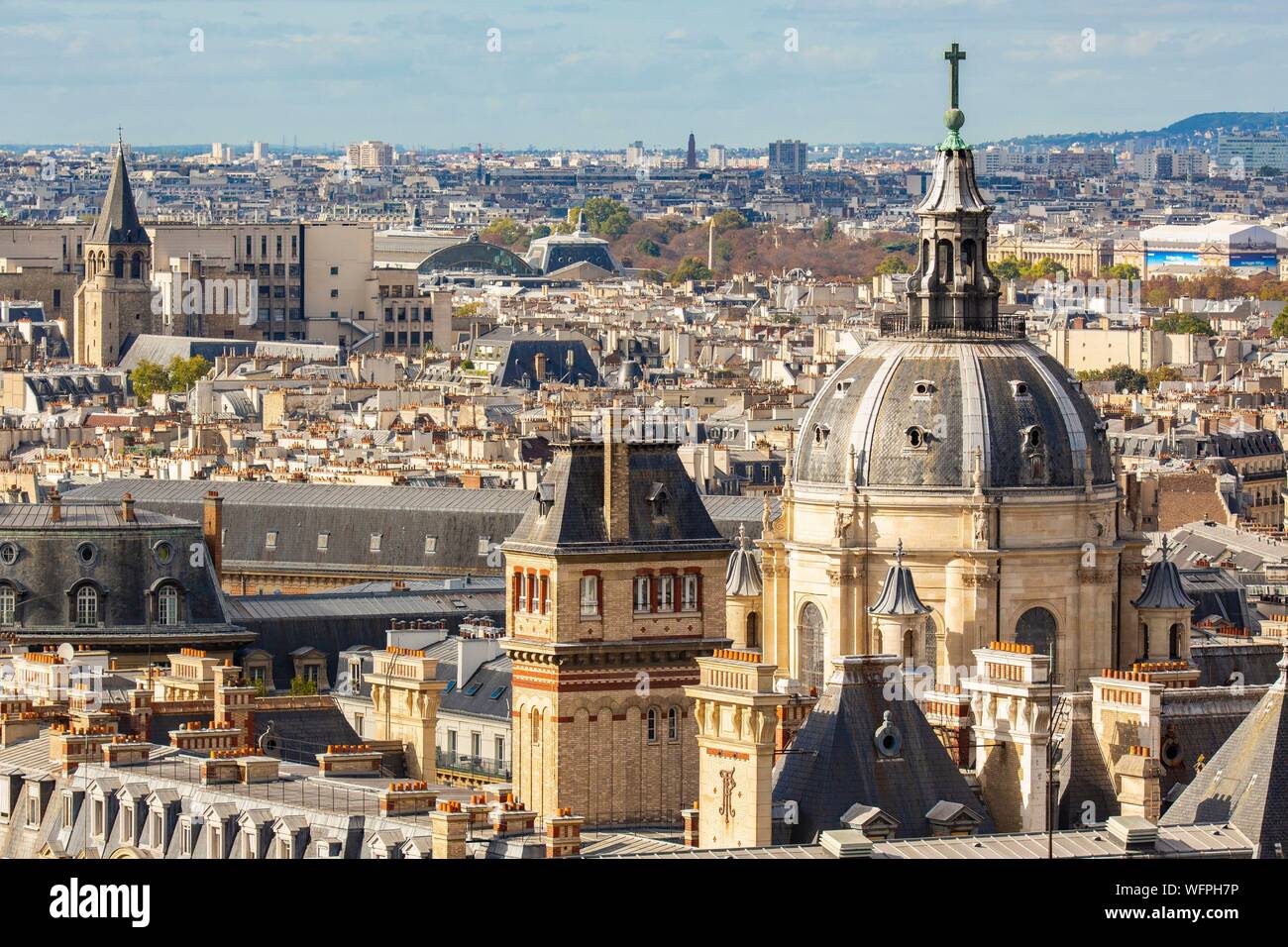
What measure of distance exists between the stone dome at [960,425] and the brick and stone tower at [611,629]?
15.2 meters

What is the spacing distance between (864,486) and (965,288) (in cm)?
447

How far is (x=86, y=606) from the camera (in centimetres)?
7675

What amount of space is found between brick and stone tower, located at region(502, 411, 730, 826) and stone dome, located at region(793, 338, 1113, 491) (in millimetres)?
15207

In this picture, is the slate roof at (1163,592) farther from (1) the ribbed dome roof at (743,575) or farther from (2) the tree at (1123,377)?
(2) the tree at (1123,377)

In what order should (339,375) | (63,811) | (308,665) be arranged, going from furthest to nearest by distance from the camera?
(339,375)
(308,665)
(63,811)

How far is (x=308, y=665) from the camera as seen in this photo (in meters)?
77.4

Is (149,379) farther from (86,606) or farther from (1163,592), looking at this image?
(1163,592)

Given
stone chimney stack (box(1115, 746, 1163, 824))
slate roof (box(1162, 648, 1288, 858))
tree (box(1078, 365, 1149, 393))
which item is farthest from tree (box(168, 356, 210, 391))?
slate roof (box(1162, 648, 1288, 858))

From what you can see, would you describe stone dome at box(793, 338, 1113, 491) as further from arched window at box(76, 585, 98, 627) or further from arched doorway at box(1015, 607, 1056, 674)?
arched window at box(76, 585, 98, 627)

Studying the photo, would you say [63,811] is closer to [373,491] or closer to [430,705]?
[430,705]

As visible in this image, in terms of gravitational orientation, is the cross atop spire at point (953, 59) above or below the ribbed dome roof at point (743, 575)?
above

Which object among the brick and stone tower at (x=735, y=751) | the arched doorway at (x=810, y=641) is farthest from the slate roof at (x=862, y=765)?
the arched doorway at (x=810, y=641)

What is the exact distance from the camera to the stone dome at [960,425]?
70625 mm
